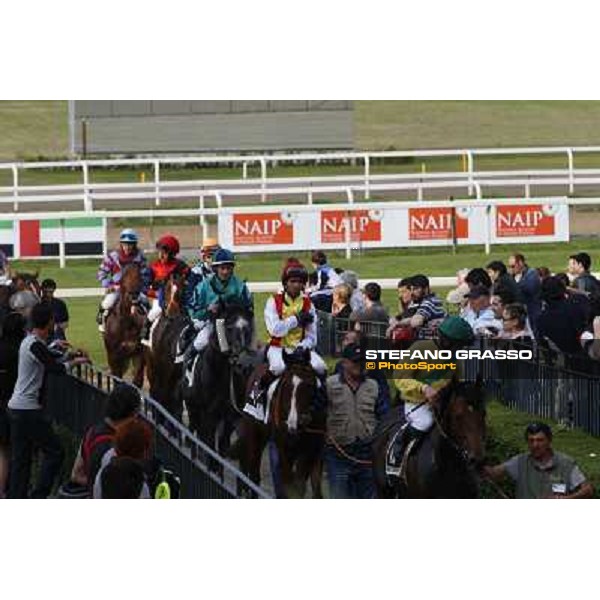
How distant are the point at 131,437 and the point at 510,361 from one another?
139 inches

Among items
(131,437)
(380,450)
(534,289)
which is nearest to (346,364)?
(380,450)

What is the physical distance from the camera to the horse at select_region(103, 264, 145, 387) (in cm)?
1516

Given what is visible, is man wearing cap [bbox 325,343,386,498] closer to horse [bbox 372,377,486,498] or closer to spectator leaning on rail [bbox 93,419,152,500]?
horse [bbox 372,377,486,498]

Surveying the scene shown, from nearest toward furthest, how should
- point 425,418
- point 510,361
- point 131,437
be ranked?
point 131,437 → point 425,418 → point 510,361

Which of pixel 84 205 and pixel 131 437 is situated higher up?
pixel 84 205

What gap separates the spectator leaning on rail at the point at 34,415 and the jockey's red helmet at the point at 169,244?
1194 mm

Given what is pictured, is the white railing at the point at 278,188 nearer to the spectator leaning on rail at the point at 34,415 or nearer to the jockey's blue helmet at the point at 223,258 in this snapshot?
the jockey's blue helmet at the point at 223,258

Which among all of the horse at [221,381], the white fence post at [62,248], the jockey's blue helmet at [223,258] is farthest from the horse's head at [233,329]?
the white fence post at [62,248]

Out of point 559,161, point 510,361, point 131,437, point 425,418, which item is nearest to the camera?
point 131,437

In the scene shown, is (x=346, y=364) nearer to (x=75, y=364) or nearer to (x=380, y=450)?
(x=380, y=450)

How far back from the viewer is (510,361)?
13.9 meters

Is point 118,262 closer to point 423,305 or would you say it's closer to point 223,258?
point 223,258

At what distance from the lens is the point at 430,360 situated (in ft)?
44.3

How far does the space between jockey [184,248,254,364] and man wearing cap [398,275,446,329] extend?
1.04 m
